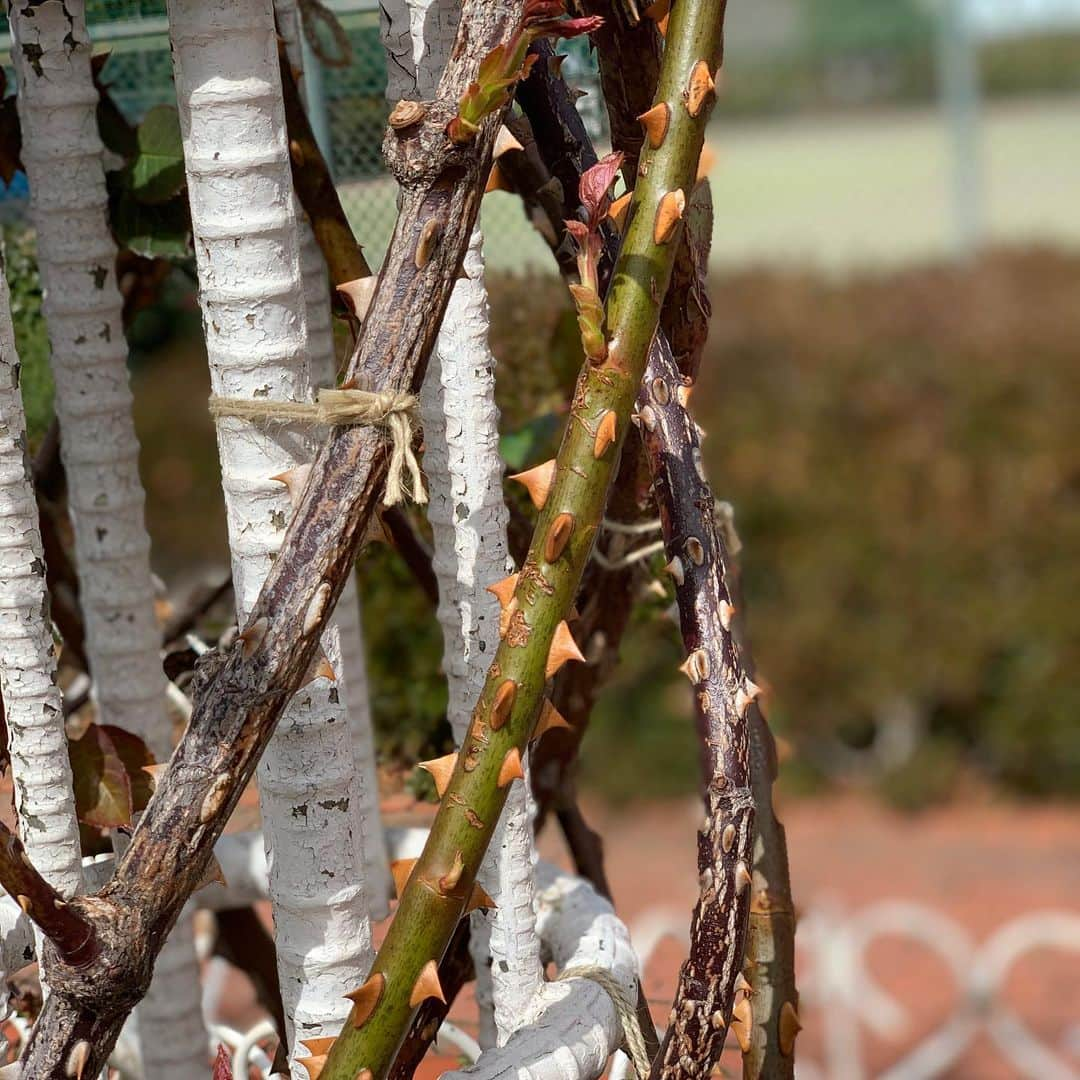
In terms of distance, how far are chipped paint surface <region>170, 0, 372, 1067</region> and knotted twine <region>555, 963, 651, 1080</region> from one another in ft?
0.36

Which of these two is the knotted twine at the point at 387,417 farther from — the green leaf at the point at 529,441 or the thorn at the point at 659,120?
the green leaf at the point at 529,441

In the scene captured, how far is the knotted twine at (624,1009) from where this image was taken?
22.9 inches

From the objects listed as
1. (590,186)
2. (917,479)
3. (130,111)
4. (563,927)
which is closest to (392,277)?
(590,186)

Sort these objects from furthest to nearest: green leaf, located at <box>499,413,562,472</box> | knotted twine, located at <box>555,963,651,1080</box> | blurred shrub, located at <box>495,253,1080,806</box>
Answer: blurred shrub, located at <box>495,253,1080,806</box>
green leaf, located at <box>499,413,562,472</box>
knotted twine, located at <box>555,963,651,1080</box>

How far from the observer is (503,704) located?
49 cm

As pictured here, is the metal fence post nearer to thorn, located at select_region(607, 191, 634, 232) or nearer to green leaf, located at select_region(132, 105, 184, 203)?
green leaf, located at select_region(132, 105, 184, 203)

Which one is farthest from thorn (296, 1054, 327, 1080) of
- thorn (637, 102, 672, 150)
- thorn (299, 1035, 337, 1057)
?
thorn (637, 102, 672, 150)

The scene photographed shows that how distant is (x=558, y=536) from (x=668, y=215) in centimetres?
12

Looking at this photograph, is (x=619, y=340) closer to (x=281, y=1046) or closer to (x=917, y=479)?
(x=281, y=1046)

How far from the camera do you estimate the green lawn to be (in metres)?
4.20

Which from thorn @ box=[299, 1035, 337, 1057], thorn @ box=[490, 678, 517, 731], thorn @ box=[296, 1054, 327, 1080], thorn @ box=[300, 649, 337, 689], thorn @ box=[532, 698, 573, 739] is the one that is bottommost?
thorn @ box=[299, 1035, 337, 1057]

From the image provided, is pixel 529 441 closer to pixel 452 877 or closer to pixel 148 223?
pixel 148 223

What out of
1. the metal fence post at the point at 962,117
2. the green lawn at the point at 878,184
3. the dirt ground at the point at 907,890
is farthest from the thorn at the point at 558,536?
the metal fence post at the point at 962,117

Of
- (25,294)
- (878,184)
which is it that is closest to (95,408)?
(25,294)
